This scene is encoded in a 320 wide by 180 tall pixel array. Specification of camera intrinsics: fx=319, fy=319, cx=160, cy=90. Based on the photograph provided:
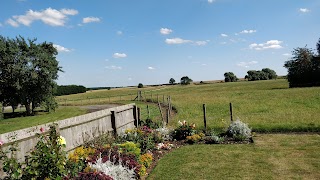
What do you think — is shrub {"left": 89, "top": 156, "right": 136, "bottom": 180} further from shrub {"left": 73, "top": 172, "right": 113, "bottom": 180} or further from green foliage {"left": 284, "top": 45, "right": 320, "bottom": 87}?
green foliage {"left": 284, "top": 45, "right": 320, "bottom": 87}

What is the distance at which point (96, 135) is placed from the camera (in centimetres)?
1199

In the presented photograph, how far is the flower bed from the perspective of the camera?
21.8 ft

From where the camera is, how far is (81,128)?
1095cm

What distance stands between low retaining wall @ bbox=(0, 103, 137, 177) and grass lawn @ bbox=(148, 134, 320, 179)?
8.95 ft

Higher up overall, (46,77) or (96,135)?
(46,77)

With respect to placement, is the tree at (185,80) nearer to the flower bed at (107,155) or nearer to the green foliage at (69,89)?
the green foliage at (69,89)

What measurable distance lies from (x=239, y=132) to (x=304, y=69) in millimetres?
53850

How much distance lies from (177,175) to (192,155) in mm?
2515

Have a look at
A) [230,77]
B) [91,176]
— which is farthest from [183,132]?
[230,77]

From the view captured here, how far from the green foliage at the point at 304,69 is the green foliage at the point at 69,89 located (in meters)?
80.3

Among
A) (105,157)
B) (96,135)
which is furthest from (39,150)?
(96,135)

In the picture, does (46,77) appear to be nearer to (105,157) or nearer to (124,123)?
(124,123)

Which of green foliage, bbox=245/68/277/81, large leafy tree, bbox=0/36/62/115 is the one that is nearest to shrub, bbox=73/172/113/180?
large leafy tree, bbox=0/36/62/115

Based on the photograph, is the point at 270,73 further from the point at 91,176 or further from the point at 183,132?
the point at 91,176
